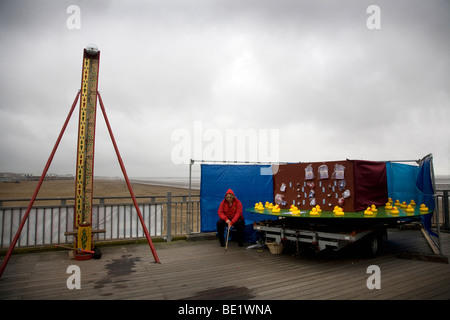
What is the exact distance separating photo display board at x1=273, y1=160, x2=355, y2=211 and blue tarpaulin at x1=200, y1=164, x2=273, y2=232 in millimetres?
425

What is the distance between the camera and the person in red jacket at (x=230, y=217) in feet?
25.2

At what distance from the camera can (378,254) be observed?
22.1ft

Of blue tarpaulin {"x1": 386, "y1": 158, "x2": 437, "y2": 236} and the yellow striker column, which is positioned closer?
the yellow striker column

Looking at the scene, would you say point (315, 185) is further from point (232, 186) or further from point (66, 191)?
point (66, 191)

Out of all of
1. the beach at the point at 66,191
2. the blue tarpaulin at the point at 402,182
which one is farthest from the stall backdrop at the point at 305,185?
the beach at the point at 66,191

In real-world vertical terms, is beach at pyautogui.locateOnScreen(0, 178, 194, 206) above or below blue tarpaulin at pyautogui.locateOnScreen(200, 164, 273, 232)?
below

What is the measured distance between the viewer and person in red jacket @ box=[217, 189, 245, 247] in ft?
25.2

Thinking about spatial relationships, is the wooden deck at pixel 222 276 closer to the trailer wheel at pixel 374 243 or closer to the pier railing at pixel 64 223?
the trailer wheel at pixel 374 243

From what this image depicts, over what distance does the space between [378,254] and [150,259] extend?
5.63m

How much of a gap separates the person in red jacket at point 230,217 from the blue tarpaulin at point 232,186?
2.00 ft

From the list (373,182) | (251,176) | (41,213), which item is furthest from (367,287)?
(41,213)

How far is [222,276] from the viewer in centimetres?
505

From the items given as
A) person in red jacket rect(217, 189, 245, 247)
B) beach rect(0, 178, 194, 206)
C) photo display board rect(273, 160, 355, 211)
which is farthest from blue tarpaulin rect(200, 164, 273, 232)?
beach rect(0, 178, 194, 206)

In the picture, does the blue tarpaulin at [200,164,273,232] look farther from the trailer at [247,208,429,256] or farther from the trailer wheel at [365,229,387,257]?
the trailer wheel at [365,229,387,257]
